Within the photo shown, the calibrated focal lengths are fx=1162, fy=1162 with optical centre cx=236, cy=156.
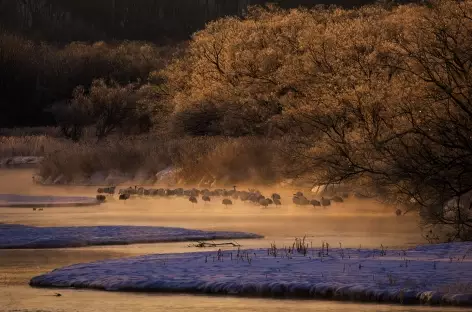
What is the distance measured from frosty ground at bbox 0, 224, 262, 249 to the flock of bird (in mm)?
10289

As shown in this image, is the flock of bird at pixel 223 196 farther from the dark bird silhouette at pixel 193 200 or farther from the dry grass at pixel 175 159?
the dry grass at pixel 175 159

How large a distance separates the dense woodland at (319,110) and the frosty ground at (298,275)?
3.26m

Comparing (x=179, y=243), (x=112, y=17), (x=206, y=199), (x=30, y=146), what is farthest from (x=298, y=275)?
(x=112, y=17)

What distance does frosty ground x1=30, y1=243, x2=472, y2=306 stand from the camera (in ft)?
51.7

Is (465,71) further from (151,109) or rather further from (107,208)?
(151,109)

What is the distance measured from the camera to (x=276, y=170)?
43.4 metres

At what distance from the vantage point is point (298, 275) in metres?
16.9

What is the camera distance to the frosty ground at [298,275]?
621 inches

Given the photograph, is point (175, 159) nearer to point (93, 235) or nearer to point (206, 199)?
point (206, 199)

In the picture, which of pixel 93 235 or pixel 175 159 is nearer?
pixel 93 235

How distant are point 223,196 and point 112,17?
138 m

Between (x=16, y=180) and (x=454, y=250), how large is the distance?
35017 mm

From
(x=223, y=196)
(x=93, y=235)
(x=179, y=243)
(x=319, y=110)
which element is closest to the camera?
(x=179, y=243)

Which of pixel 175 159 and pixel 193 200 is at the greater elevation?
pixel 175 159
